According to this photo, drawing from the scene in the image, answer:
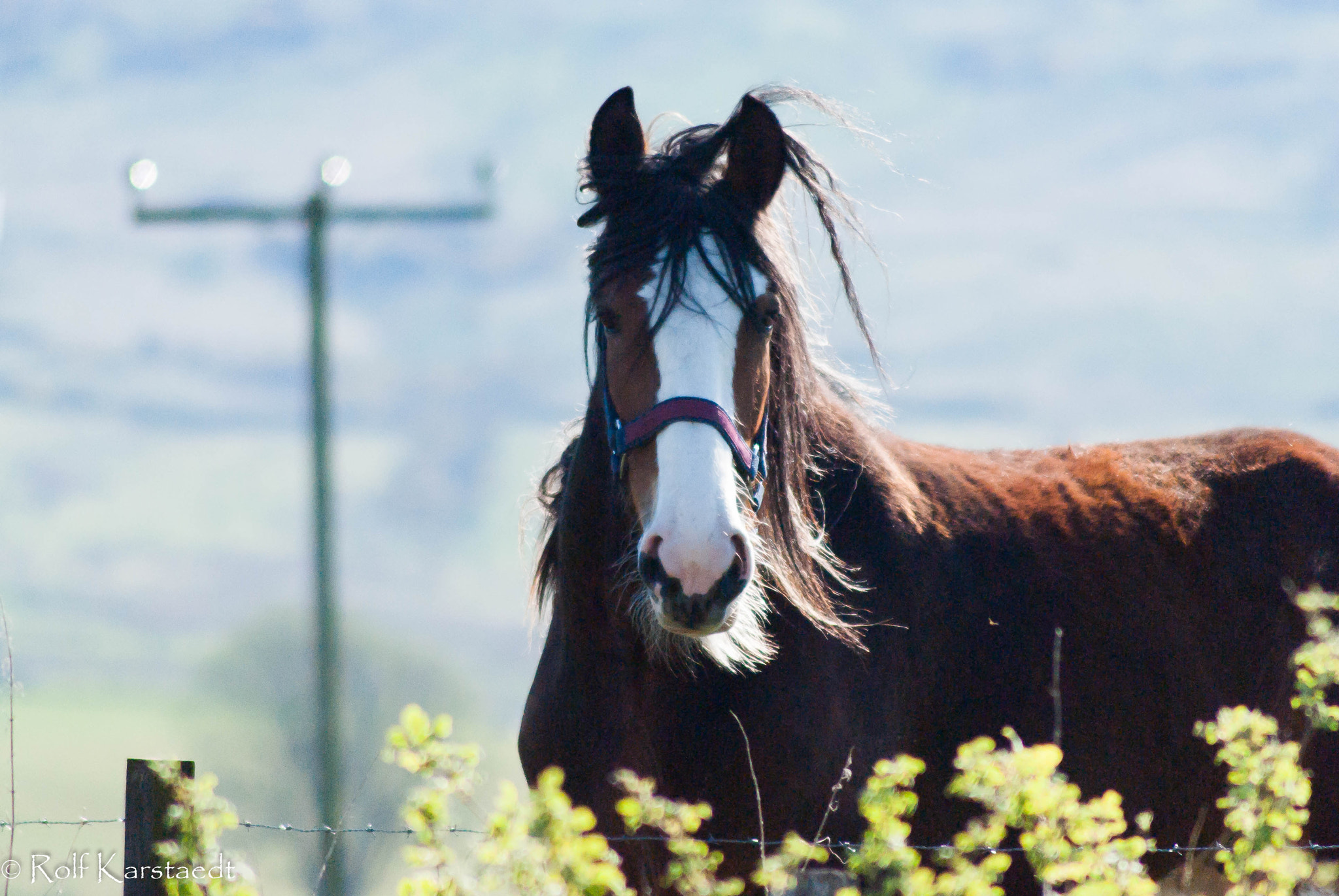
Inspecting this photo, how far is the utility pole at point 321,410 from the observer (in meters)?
Result: 7.26

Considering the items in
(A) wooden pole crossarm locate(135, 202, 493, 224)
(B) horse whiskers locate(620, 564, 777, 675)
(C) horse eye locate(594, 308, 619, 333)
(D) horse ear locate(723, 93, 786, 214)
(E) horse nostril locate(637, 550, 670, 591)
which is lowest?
(B) horse whiskers locate(620, 564, 777, 675)

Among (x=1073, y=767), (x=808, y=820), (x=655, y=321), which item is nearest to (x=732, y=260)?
(x=655, y=321)

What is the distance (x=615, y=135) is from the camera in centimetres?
351

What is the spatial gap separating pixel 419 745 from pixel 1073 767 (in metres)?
2.78

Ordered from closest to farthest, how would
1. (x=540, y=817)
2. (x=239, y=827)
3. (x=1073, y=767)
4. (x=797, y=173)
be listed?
(x=540, y=817) → (x=239, y=827) → (x=797, y=173) → (x=1073, y=767)

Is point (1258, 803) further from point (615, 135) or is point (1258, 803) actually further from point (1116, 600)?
point (615, 135)

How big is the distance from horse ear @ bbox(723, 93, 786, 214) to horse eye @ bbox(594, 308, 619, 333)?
0.59 m

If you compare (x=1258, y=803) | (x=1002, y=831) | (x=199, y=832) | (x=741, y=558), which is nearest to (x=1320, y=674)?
(x=1258, y=803)

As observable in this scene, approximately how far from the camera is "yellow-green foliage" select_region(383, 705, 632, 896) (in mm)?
1765

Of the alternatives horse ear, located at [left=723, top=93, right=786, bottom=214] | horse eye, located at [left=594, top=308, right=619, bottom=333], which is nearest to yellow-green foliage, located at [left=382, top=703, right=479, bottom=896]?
horse eye, located at [left=594, top=308, right=619, bottom=333]

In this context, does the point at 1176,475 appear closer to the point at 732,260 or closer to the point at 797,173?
the point at 797,173

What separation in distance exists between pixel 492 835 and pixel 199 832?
2.97 ft

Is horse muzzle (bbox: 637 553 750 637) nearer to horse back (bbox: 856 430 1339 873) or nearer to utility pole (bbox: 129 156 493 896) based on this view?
horse back (bbox: 856 430 1339 873)

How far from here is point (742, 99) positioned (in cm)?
343
